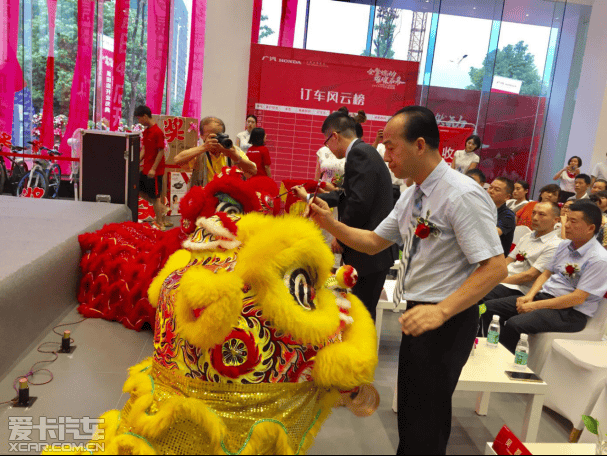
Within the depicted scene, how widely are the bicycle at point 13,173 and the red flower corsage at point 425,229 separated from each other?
22.3 ft

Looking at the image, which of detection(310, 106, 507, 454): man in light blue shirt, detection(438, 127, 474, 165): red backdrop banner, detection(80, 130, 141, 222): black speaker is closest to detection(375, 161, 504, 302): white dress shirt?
detection(310, 106, 507, 454): man in light blue shirt

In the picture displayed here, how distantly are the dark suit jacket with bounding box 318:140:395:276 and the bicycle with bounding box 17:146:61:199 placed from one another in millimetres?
5509

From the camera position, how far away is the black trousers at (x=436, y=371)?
1534 millimetres

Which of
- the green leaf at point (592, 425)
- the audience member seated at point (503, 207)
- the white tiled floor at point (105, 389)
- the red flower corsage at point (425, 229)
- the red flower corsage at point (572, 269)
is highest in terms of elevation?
the red flower corsage at point (425, 229)

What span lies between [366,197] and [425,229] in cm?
105

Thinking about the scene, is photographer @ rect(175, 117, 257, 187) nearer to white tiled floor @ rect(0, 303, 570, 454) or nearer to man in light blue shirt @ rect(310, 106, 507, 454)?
white tiled floor @ rect(0, 303, 570, 454)

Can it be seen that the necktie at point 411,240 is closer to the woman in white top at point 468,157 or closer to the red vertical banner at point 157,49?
the woman in white top at point 468,157

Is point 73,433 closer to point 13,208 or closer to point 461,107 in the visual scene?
point 13,208

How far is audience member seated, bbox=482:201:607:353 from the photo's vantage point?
2.75m

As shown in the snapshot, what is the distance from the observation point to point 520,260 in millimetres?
3547

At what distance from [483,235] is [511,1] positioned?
9.40 m

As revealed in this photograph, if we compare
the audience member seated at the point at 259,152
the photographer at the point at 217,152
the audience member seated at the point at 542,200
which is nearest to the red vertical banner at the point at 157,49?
the audience member seated at the point at 259,152

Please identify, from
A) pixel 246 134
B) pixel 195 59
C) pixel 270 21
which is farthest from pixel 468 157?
pixel 195 59

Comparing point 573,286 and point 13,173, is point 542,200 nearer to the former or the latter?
point 573,286
